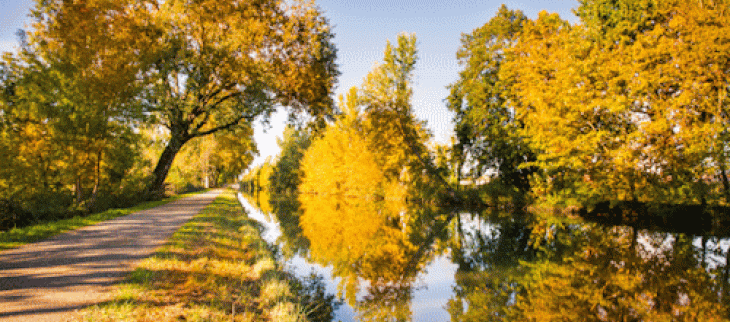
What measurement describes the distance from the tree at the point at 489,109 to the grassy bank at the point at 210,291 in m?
20.9

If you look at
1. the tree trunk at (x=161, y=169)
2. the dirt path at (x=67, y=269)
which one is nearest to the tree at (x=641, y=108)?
the dirt path at (x=67, y=269)

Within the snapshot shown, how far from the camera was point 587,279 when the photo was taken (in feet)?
24.0

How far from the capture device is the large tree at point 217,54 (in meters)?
15.9

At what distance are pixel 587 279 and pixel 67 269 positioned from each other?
354 inches

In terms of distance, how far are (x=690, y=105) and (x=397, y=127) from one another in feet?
56.8

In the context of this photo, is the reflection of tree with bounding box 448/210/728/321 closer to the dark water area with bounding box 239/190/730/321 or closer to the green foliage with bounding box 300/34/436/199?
the dark water area with bounding box 239/190/730/321

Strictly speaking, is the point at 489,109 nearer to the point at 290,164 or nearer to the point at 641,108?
the point at 641,108

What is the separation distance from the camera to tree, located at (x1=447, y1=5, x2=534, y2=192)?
2600 centimetres

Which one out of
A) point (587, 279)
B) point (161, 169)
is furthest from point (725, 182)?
point (161, 169)

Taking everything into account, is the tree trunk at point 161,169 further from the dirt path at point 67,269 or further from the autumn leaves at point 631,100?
the autumn leaves at point 631,100

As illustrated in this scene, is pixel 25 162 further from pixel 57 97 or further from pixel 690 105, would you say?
pixel 690 105

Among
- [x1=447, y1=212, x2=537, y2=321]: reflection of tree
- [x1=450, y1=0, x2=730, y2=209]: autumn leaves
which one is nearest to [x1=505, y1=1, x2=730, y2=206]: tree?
[x1=450, y1=0, x2=730, y2=209]: autumn leaves

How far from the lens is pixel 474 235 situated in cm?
1400

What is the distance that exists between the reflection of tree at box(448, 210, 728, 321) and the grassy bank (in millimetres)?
2593
